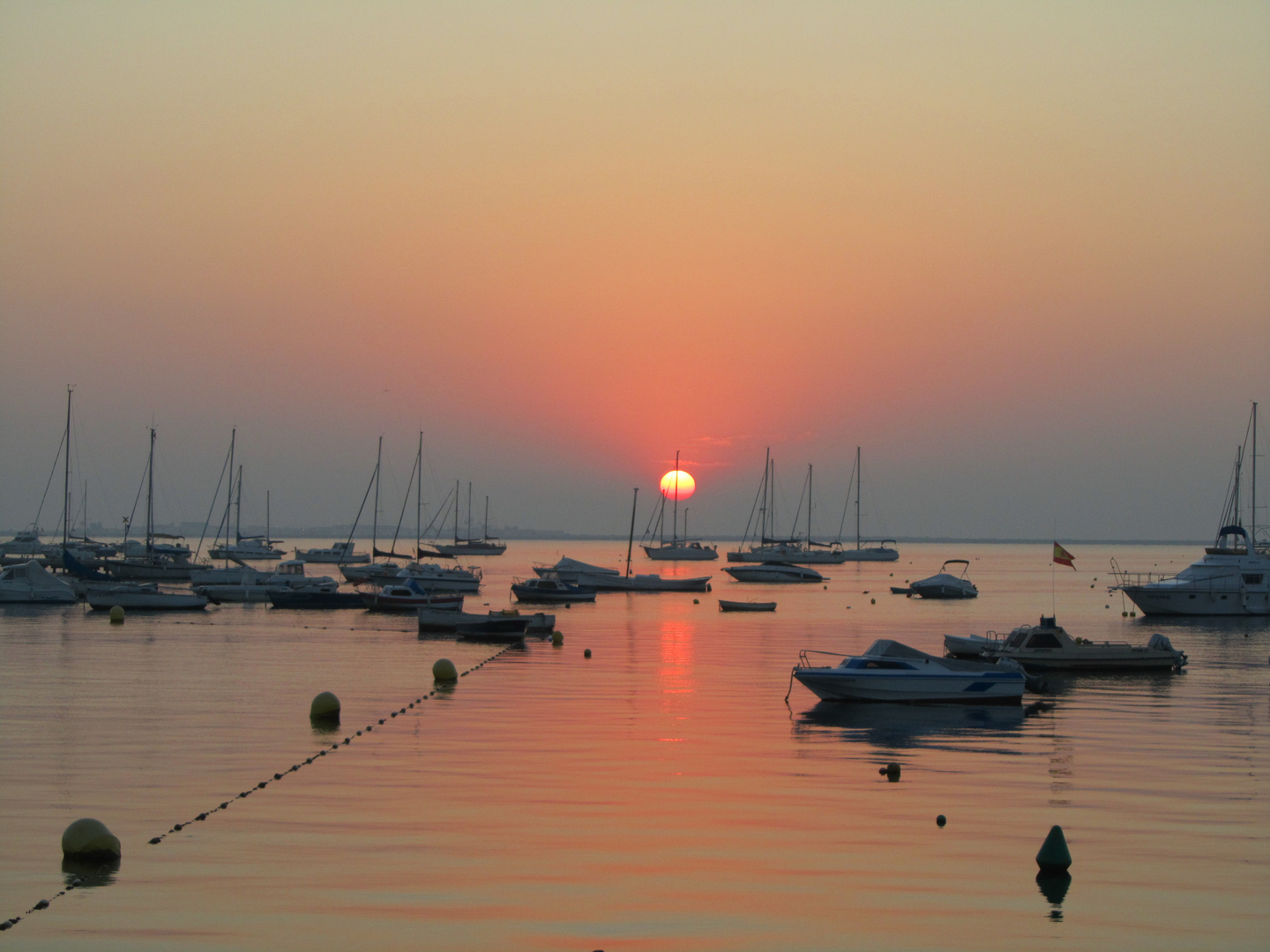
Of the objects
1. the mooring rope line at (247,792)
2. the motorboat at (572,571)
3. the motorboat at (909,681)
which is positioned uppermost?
the motorboat at (572,571)

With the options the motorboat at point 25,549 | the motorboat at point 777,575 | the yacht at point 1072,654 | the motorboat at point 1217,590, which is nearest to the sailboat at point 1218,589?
the motorboat at point 1217,590

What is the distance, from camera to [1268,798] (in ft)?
82.5

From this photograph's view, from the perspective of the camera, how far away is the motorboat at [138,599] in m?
79.0

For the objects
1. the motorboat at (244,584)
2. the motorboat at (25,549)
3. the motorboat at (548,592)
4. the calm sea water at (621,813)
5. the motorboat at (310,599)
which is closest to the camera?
the calm sea water at (621,813)

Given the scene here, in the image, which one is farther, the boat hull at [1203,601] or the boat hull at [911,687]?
the boat hull at [1203,601]

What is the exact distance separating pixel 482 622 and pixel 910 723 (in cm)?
3108

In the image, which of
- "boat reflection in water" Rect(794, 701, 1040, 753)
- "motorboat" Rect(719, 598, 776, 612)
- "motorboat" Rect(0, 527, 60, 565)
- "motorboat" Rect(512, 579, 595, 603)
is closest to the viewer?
"boat reflection in water" Rect(794, 701, 1040, 753)

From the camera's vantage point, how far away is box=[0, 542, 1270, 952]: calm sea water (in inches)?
645

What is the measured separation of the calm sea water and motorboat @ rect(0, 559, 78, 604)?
40.5 metres

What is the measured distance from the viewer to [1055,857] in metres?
19.0

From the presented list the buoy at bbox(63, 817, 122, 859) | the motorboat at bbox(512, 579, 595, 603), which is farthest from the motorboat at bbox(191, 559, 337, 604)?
the buoy at bbox(63, 817, 122, 859)

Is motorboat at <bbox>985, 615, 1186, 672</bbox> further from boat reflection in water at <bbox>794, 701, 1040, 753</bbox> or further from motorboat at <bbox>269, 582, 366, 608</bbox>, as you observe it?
motorboat at <bbox>269, 582, 366, 608</bbox>

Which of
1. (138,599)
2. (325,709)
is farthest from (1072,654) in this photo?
(138,599)

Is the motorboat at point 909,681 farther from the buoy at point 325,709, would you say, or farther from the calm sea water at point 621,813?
the buoy at point 325,709
